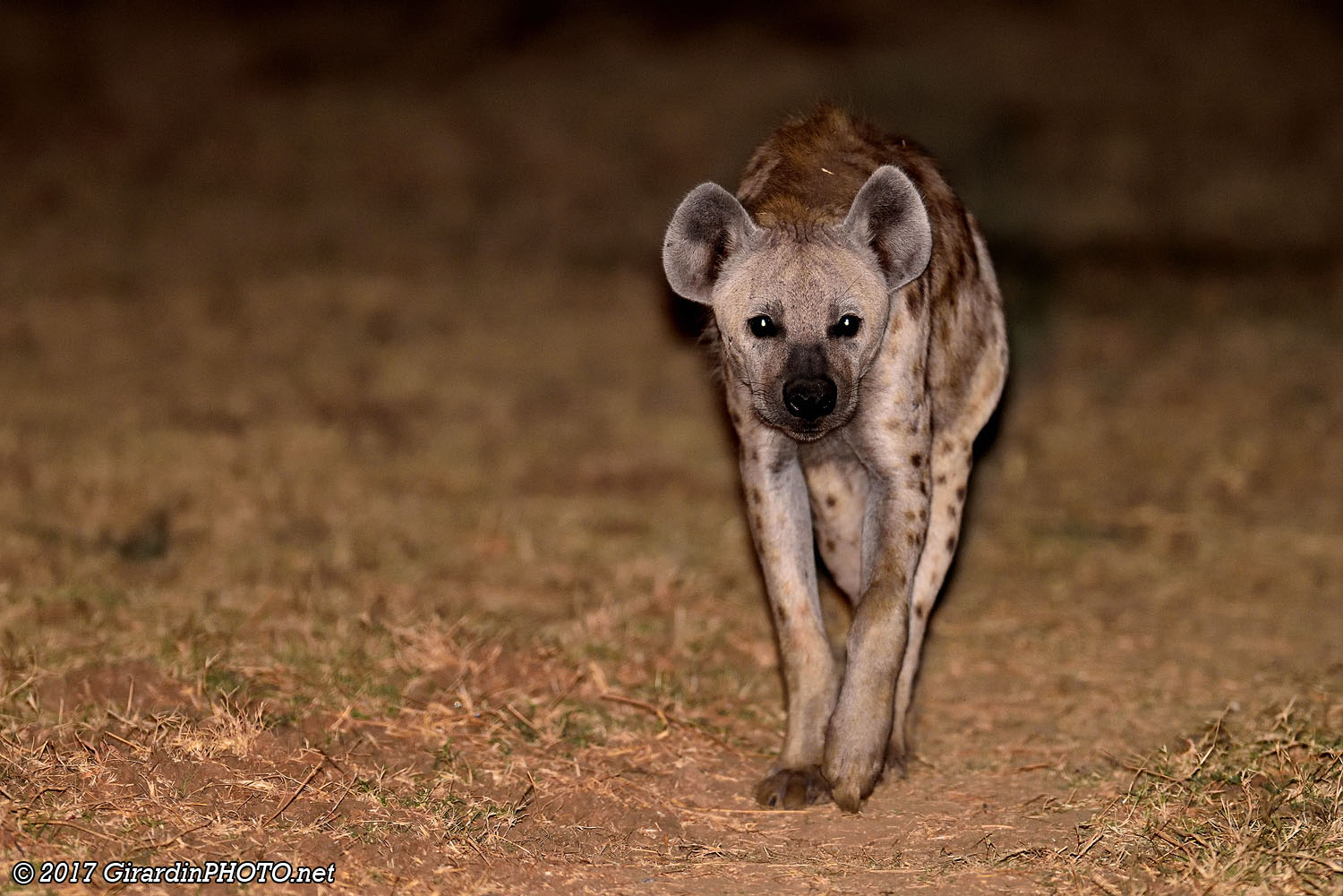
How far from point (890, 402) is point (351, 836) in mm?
1291

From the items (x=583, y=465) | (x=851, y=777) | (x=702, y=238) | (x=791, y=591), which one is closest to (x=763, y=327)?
(x=702, y=238)

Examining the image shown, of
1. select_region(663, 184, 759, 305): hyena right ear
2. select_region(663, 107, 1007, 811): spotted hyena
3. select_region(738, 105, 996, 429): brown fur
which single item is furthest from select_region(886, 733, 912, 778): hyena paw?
select_region(663, 184, 759, 305): hyena right ear

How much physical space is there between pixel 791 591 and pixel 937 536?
39cm

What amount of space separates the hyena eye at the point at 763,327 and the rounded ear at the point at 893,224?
0.78 feet

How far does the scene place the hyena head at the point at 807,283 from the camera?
3.26m

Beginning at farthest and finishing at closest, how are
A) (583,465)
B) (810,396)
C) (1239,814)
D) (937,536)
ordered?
(583,465) < (937,536) < (810,396) < (1239,814)

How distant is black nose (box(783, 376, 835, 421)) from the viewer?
10.5 ft

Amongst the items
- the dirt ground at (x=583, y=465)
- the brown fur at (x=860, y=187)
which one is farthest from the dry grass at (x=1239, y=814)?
the brown fur at (x=860, y=187)

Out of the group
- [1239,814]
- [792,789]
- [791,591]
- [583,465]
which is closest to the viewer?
[1239,814]

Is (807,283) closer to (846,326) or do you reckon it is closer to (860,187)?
(846,326)

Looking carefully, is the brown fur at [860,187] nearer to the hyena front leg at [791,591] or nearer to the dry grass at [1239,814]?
the hyena front leg at [791,591]

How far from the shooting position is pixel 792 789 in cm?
329

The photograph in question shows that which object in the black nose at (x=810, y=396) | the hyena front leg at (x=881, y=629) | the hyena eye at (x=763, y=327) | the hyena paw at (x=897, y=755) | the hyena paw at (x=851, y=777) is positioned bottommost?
the hyena paw at (x=897, y=755)

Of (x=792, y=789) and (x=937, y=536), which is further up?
(x=937, y=536)
